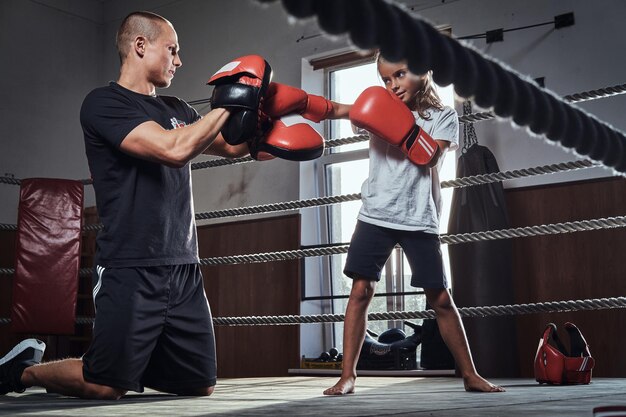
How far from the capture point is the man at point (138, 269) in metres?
1.71

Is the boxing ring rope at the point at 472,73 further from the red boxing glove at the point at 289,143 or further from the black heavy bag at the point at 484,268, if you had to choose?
the black heavy bag at the point at 484,268

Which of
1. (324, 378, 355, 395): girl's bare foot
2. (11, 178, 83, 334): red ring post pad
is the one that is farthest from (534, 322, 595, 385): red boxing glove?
(11, 178, 83, 334): red ring post pad

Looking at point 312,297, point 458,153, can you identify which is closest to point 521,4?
point 458,153

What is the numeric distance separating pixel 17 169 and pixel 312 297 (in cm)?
247

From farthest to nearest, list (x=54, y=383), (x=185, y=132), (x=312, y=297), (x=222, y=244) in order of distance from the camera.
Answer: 1. (x=222, y=244)
2. (x=312, y=297)
3. (x=54, y=383)
4. (x=185, y=132)

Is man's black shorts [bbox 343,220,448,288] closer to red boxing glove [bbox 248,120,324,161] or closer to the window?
red boxing glove [bbox 248,120,324,161]

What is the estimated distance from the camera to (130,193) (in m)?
1.80

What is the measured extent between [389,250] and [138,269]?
688mm

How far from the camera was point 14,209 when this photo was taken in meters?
5.71

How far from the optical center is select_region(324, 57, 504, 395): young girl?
1.96m

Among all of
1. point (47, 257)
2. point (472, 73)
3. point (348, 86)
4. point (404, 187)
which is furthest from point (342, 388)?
point (348, 86)

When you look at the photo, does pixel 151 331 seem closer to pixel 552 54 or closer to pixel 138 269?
pixel 138 269

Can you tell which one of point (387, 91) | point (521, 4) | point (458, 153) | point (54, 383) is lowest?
point (54, 383)

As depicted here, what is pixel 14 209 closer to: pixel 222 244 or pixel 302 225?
pixel 222 244
